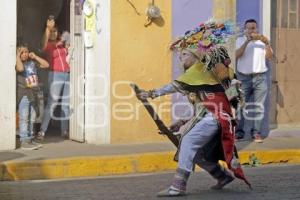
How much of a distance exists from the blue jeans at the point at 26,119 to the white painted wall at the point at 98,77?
0.94m

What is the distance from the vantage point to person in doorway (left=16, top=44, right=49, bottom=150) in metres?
10.3

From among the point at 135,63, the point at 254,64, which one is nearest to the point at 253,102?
the point at 254,64

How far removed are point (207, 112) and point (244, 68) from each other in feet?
14.1

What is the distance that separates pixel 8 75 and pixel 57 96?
1338 mm

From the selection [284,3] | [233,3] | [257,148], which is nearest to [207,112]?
[257,148]

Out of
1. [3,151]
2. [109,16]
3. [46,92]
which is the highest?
[109,16]

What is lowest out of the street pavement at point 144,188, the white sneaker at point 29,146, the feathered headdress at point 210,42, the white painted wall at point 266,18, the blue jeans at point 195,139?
the street pavement at point 144,188

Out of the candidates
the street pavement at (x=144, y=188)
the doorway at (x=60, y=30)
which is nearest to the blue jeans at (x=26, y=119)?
the doorway at (x=60, y=30)

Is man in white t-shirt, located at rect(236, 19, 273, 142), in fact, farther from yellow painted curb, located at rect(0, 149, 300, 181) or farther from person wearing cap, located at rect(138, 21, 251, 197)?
person wearing cap, located at rect(138, 21, 251, 197)

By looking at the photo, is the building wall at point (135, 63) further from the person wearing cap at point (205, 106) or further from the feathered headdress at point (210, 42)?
the person wearing cap at point (205, 106)

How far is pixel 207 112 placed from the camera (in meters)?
7.50

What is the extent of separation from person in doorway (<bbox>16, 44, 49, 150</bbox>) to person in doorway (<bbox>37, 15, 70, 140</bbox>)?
31.3 inches

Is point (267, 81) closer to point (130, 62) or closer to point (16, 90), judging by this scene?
point (130, 62)

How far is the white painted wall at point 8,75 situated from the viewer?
10.2 metres
